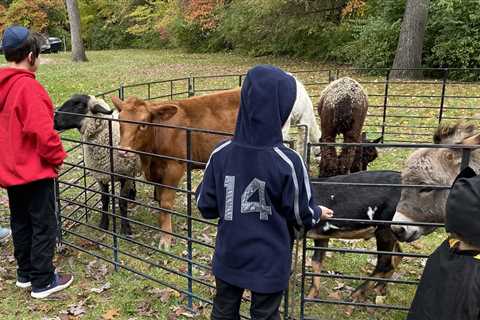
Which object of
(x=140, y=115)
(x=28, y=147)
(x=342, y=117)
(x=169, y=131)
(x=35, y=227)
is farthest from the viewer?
(x=342, y=117)

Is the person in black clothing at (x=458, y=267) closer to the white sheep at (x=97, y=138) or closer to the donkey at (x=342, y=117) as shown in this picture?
the white sheep at (x=97, y=138)

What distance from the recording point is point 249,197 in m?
2.80

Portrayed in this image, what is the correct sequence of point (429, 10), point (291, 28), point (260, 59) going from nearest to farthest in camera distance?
point (429, 10) → point (291, 28) → point (260, 59)

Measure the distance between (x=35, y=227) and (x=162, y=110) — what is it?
76.8 inches

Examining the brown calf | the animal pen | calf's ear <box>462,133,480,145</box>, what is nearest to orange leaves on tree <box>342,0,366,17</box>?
the animal pen

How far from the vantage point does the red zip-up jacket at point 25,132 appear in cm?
389

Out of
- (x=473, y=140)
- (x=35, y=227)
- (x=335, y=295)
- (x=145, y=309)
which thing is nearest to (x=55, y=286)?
(x=35, y=227)

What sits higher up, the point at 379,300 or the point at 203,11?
the point at 203,11

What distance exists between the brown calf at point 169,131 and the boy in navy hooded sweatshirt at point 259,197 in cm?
227

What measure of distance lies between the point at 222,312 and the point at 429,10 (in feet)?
56.5

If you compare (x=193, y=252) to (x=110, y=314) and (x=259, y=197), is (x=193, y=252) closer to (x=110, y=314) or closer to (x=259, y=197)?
(x=110, y=314)

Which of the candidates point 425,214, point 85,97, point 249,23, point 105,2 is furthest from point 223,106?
point 105,2

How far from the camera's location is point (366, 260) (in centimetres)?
529

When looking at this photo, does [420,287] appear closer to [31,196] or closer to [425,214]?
[425,214]
